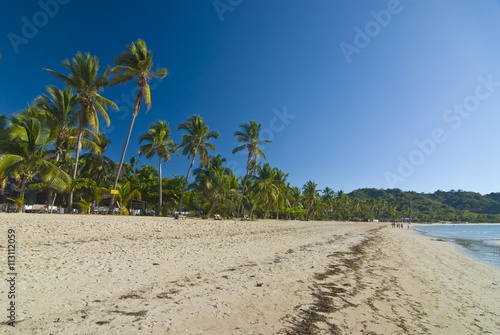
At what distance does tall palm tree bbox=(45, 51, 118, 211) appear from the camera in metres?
19.2

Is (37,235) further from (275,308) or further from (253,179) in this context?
(253,179)

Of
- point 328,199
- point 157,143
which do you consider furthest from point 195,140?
point 328,199

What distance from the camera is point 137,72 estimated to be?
2144 cm

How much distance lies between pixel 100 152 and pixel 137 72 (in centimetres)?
823

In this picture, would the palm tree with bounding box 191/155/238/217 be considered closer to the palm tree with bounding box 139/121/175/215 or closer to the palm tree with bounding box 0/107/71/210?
the palm tree with bounding box 139/121/175/215

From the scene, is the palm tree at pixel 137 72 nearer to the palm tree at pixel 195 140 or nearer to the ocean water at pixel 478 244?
the palm tree at pixel 195 140

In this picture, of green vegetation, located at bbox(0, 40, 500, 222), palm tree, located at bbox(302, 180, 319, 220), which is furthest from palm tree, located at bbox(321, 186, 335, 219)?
green vegetation, located at bbox(0, 40, 500, 222)

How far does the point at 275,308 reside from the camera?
169 inches

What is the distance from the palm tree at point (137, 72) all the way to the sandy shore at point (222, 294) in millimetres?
14925

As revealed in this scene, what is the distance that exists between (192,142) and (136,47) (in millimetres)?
11043

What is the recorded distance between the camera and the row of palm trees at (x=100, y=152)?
15.2 meters

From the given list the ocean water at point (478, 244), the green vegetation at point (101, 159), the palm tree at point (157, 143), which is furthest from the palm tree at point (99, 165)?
the ocean water at point (478, 244)

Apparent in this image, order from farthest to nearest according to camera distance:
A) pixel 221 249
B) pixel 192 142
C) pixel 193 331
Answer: pixel 192 142
pixel 221 249
pixel 193 331

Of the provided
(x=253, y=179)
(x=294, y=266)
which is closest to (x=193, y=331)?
(x=294, y=266)
